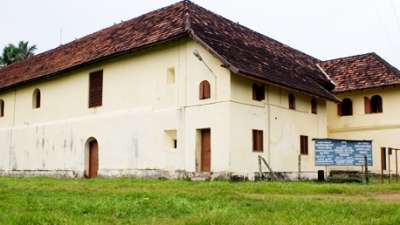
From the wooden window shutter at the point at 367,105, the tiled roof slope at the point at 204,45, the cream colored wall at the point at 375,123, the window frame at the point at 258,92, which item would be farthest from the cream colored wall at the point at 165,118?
the wooden window shutter at the point at 367,105

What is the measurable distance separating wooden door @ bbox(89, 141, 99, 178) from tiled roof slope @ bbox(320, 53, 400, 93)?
12.5 metres

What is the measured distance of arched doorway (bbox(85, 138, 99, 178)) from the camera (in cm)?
2469

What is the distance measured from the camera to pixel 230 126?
64.3ft

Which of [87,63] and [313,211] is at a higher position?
[87,63]

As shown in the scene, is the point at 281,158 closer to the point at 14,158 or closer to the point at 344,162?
the point at 344,162

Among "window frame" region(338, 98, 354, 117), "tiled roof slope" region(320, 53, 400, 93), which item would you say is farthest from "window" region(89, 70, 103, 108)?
"window frame" region(338, 98, 354, 117)

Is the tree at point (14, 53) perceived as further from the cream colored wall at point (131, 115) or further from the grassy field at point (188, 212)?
the grassy field at point (188, 212)

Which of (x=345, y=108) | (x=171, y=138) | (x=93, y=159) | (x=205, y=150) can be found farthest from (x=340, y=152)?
(x=93, y=159)

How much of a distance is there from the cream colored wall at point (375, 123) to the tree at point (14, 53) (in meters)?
33.5

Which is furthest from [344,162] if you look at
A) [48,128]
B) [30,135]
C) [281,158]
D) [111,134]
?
[30,135]

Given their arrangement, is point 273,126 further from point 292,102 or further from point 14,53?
point 14,53

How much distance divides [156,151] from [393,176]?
1191 cm

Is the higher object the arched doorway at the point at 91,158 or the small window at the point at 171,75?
the small window at the point at 171,75

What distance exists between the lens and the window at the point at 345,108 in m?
28.1
